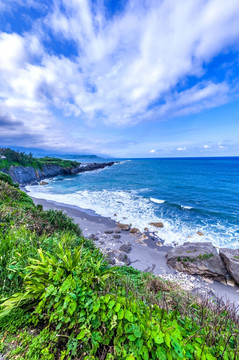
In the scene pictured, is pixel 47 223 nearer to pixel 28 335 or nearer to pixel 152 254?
pixel 28 335

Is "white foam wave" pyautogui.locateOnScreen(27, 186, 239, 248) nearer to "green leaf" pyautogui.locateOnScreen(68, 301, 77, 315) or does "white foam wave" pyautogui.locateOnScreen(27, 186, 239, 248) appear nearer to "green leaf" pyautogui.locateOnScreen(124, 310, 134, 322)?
"green leaf" pyautogui.locateOnScreen(124, 310, 134, 322)

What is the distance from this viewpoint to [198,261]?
9.70 metres

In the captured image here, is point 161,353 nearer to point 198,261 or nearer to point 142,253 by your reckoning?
point 198,261

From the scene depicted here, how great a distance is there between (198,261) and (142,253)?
4.13 meters

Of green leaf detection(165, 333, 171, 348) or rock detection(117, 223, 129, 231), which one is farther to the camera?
rock detection(117, 223, 129, 231)

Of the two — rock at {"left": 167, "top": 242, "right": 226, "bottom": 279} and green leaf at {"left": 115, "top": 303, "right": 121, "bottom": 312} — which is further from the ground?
green leaf at {"left": 115, "top": 303, "right": 121, "bottom": 312}

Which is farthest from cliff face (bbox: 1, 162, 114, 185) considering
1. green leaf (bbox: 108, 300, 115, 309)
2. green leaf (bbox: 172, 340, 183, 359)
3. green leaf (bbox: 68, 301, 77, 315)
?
green leaf (bbox: 172, 340, 183, 359)

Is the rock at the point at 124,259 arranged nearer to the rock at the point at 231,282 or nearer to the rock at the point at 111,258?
the rock at the point at 111,258

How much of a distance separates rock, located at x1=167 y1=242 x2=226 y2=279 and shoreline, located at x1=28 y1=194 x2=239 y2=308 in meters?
0.39

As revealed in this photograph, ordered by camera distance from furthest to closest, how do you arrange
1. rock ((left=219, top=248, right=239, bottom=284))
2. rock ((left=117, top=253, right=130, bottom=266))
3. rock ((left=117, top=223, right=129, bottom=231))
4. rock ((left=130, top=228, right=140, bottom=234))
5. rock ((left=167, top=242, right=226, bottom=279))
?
1. rock ((left=117, top=223, right=129, bottom=231))
2. rock ((left=130, top=228, right=140, bottom=234))
3. rock ((left=117, top=253, right=130, bottom=266))
4. rock ((left=167, top=242, right=226, bottom=279))
5. rock ((left=219, top=248, right=239, bottom=284))

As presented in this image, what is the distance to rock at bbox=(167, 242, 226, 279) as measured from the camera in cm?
925

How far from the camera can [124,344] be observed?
6.10 feet

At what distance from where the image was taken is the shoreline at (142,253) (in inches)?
329

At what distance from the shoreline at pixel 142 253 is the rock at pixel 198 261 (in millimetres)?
390
